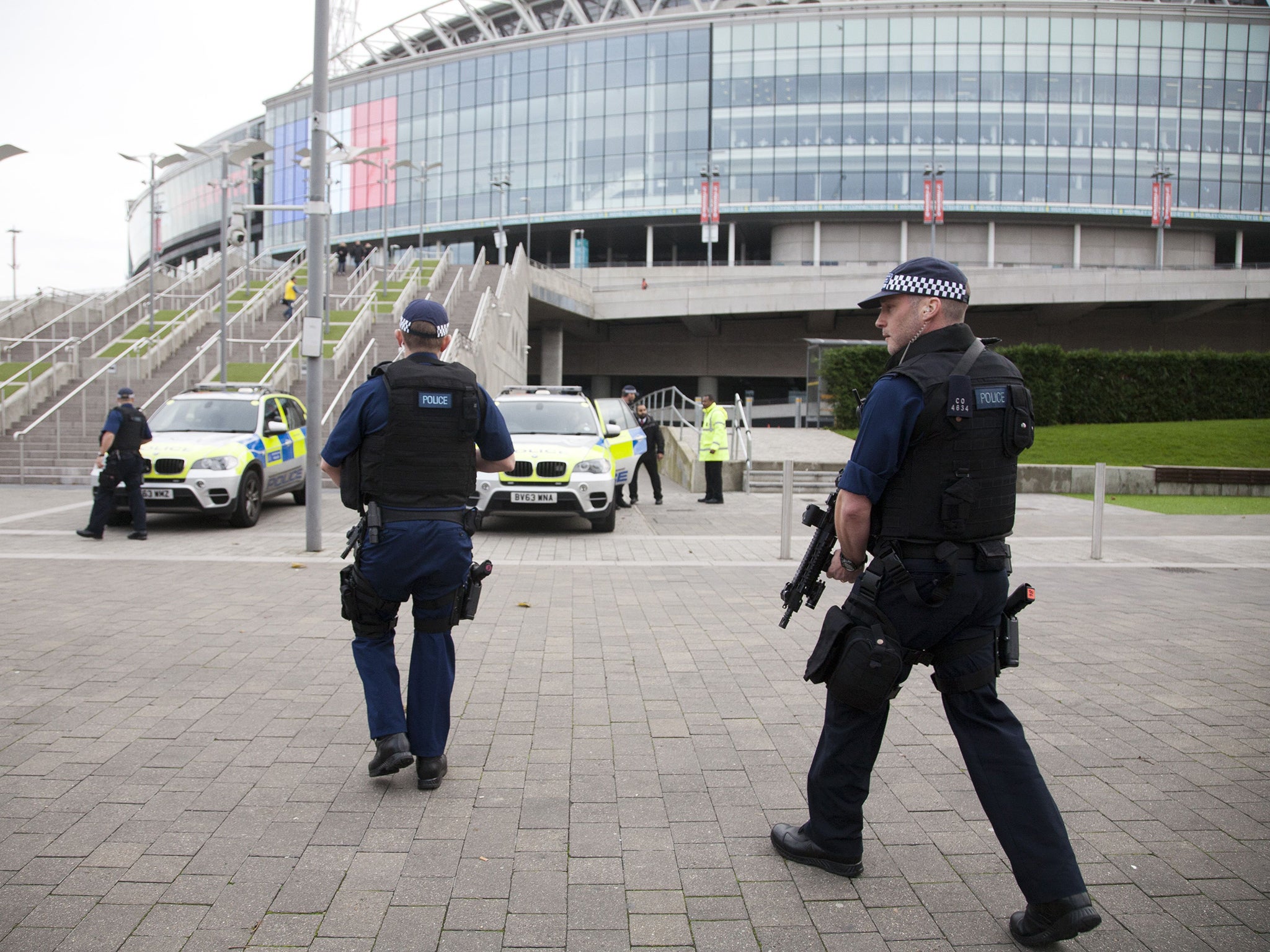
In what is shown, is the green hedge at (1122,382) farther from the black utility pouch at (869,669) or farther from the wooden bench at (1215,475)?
the black utility pouch at (869,669)

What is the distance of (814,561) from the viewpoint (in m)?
3.26

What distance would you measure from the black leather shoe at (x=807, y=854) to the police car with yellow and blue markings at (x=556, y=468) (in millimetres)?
8165

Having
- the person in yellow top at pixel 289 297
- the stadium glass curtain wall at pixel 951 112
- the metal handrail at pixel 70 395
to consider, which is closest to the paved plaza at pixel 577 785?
the metal handrail at pixel 70 395

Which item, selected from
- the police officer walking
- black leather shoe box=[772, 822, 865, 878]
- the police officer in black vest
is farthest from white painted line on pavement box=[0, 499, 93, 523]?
black leather shoe box=[772, 822, 865, 878]

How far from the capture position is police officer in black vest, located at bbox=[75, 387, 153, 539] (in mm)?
10539

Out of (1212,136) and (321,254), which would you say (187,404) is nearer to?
(321,254)

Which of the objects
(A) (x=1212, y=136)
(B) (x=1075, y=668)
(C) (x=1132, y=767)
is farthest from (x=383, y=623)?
(A) (x=1212, y=136)

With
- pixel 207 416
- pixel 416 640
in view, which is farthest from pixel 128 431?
pixel 416 640

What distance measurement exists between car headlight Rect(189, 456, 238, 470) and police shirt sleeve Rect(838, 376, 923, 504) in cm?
1066

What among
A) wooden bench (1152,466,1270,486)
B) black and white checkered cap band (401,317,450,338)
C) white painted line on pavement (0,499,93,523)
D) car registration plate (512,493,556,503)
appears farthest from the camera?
wooden bench (1152,466,1270,486)

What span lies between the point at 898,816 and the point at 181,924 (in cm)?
256

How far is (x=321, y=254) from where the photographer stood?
34.1ft

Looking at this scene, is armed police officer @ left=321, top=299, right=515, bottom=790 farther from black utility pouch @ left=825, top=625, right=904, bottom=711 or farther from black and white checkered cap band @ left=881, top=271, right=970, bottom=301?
black and white checkered cap band @ left=881, top=271, right=970, bottom=301

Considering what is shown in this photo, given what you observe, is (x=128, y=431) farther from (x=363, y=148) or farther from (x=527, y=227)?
(x=363, y=148)
